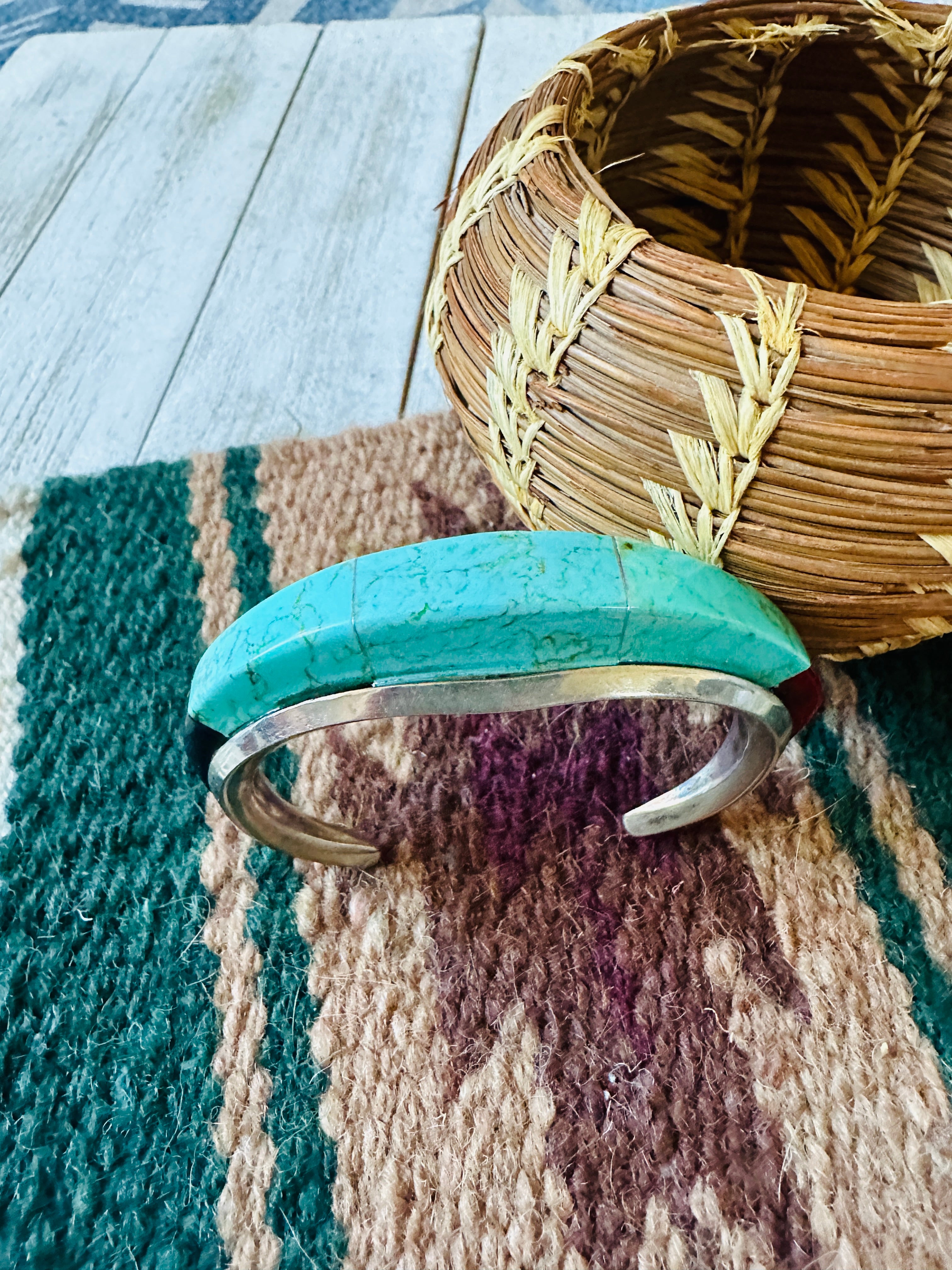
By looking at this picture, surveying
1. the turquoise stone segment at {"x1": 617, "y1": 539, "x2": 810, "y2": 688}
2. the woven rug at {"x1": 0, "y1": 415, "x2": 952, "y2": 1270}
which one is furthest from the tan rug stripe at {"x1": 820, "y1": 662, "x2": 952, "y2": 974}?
the turquoise stone segment at {"x1": 617, "y1": 539, "x2": 810, "y2": 688}

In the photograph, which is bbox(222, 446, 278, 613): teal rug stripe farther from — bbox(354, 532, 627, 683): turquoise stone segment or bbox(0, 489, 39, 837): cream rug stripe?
bbox(354, 532, 627, 683): turquoise stone segment

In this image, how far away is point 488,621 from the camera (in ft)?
0.90

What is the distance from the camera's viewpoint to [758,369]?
277mm

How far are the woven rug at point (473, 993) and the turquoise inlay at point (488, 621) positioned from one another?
5.3 inches

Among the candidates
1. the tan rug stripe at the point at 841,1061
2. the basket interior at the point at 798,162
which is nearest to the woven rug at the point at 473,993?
the tan rug stripe at the point at 841,1061

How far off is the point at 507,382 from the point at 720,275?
0.08 meters

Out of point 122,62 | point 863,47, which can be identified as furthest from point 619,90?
point 122,62

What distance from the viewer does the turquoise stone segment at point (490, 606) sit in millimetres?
275

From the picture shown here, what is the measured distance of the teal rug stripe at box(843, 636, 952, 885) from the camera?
41 cm

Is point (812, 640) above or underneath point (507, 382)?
underneath

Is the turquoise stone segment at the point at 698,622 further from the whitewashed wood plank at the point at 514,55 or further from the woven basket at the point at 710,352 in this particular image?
the whitewashed wood plank at the point at 514,55

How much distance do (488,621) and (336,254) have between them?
1.66 feet

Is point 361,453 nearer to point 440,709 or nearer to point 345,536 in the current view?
point 345,536

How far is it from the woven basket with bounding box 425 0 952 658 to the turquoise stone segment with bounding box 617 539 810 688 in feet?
0.06
